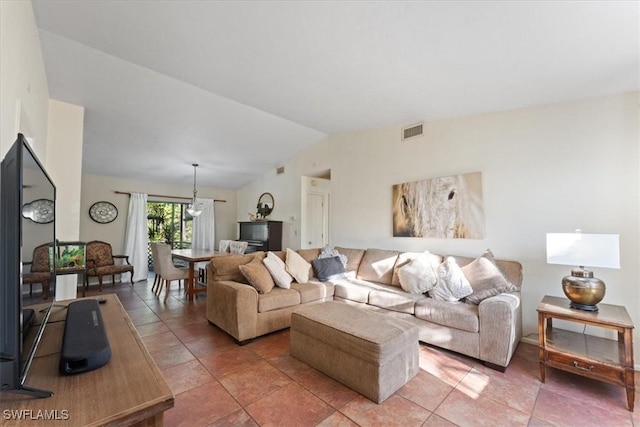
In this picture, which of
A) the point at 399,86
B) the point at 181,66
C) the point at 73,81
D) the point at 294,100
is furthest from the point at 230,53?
the point at 73,81

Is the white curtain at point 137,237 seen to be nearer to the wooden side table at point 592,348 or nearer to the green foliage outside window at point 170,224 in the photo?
the green foliage outside window at point 170,224

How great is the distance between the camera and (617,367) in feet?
6.16

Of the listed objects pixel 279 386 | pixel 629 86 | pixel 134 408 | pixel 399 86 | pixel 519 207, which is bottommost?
pixel 279 386

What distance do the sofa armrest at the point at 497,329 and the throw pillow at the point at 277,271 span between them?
2037 millimetres

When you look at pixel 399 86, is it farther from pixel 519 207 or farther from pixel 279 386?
pixel 279 386

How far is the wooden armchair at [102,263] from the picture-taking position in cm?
518

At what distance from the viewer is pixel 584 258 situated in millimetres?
2082

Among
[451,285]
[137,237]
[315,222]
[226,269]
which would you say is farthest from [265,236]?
[451,285]

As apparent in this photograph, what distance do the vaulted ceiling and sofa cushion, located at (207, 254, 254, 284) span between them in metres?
2.09

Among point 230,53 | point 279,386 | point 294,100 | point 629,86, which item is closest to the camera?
point 279,386

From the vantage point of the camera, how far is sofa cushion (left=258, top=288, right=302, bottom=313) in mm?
2902

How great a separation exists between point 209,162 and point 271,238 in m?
2.04

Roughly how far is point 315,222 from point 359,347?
405cm

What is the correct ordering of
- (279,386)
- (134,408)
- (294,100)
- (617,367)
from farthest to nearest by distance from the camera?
(294,100) → (279,386) → (617,367) → (134,408)
